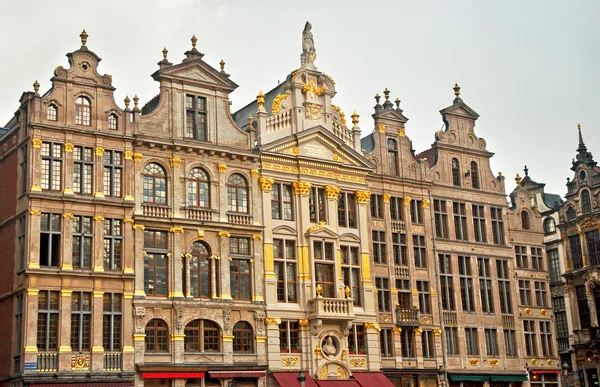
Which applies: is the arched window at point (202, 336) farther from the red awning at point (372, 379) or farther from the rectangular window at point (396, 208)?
the rectangular window at point (396, 208)

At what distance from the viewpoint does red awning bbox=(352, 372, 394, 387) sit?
4338 centimetres

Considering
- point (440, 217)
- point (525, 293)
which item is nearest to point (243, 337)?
point (440, 217)

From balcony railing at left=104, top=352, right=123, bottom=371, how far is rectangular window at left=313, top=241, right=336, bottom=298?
10.8 meters

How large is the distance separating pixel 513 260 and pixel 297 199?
15.0 metres

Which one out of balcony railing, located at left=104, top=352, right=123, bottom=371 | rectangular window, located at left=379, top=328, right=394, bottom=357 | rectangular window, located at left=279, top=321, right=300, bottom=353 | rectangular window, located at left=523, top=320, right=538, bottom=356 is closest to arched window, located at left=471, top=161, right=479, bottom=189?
rectangular window, located at left=523, top=320, right=538, bottom=356

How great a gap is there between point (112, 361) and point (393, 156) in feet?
65.2

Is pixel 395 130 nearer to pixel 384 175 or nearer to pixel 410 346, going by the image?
pixel 384 175

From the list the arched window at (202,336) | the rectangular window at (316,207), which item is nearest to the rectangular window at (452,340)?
the rectangular window at (316,207)

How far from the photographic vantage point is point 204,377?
39250mm

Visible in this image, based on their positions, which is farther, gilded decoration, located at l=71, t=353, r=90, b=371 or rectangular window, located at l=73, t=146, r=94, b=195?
rectangular window, located at l=73, t=146, r=94, b=195

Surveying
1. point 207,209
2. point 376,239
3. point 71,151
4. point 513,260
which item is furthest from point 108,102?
point 513,260

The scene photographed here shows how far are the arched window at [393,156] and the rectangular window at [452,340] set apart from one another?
882 centimetres

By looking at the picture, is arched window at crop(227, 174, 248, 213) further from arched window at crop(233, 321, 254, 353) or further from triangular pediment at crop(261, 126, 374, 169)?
arched window at crop(233, 321, 254, 353)

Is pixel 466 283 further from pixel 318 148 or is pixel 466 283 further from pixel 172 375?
pixel 172 375
